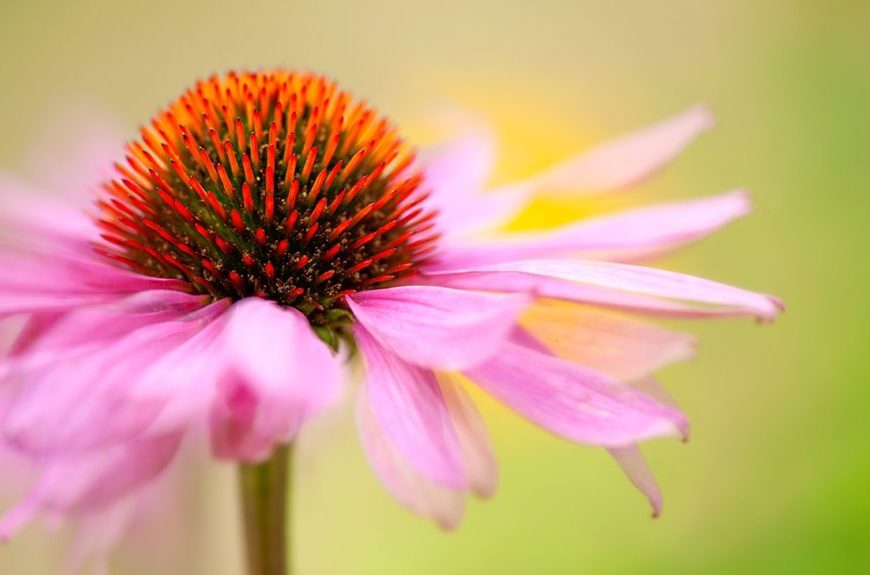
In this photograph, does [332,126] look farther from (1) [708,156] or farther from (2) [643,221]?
(1) [708,156]

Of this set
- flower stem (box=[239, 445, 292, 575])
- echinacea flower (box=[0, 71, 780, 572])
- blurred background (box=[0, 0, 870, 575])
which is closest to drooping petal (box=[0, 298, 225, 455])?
echinacea flower (box=[0, 71, 780, 572])

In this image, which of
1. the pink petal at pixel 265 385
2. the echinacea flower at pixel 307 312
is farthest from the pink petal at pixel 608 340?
the pink petal at pixel 265 385

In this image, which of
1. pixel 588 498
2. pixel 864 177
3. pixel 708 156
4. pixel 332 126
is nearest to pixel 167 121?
pixel 332 126

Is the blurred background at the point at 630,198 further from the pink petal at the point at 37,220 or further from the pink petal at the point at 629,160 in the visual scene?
the pink petal at the point at 629,160

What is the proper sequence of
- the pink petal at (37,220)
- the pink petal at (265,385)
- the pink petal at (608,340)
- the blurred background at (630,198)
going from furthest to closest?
the blurred background at (630,198), the pink petal at (37,220), the pink petal at (608,340), the pink petal at (265,385)

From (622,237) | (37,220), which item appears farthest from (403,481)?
(37,220)

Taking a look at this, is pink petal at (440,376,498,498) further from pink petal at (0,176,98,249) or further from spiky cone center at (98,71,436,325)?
pink petal at (0,176,98,249)
